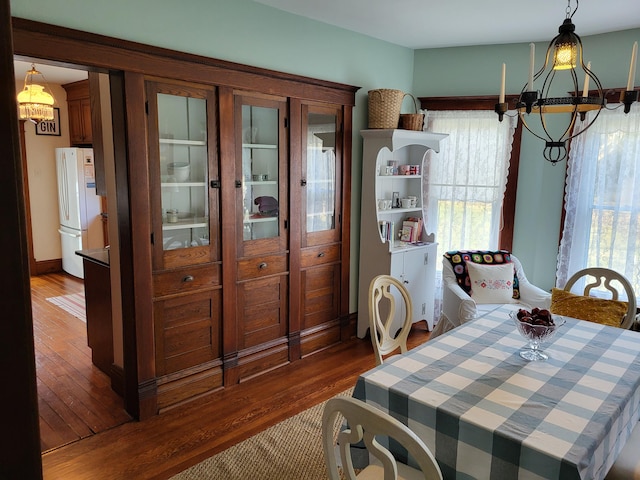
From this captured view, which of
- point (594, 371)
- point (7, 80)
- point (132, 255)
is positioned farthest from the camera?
point (132, 255)

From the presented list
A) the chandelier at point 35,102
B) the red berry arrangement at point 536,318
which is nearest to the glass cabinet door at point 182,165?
the red berry arrangement at point 536,318

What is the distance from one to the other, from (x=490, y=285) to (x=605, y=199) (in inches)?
45.8

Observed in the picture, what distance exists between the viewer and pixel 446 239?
470 centimetres

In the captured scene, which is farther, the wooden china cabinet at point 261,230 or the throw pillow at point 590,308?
the wooden china cabinet at point 261,230

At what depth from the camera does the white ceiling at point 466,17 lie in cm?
320

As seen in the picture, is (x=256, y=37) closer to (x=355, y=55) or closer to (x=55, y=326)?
(x=355, y=55)

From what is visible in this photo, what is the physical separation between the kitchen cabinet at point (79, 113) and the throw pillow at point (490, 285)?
5026 millimetres

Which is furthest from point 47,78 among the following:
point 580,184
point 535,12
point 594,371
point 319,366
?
point 594,371

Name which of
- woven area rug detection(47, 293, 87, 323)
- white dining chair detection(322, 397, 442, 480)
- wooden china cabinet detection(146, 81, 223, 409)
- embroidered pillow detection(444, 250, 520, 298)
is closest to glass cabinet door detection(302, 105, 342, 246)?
wooden china cabinet detection(146, 81, 223, 409)

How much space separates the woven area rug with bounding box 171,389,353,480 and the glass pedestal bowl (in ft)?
3.89

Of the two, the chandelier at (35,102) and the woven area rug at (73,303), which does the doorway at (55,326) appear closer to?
the woven area rug at (73,303)

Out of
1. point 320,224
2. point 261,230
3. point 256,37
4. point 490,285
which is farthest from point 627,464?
point 256,37

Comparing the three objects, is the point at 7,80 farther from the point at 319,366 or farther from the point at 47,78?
the point at 47,78

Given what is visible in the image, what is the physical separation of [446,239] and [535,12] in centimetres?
211
